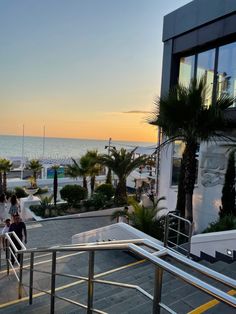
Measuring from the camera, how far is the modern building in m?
9.10

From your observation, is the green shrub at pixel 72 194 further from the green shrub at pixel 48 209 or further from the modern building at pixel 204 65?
the modern building at pixel 204 65

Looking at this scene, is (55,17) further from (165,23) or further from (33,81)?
(33,81)

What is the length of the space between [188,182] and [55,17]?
838 cm

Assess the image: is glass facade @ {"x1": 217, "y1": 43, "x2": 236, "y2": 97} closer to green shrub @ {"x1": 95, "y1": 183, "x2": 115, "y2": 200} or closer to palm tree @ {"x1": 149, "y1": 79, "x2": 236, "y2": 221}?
palm tree @ {"x1": 149, "y1": 79, "x2": 236, "y2": 221}

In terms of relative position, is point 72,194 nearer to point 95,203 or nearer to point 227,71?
point 95,203

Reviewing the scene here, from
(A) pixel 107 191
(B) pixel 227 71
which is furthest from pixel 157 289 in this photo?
(A) pixel 107 191

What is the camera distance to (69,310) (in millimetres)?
3850

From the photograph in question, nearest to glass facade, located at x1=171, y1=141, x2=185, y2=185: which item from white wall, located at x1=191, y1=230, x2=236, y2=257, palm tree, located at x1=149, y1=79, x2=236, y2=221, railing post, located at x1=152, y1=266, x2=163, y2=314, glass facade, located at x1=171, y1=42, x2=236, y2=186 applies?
glass facade, located at x1=171, y1=42, x2=236, y2=186

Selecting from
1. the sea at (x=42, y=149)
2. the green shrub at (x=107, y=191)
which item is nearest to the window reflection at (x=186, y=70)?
the green shrub at (x=107, y=191)

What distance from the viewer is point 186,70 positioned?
1087cm

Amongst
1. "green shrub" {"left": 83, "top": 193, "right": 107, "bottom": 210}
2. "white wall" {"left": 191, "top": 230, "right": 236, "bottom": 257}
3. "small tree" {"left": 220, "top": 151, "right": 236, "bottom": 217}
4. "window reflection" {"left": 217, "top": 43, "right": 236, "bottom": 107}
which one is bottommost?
"green shrub" {"left": 83, "top": 193, "right": 107, "bottom": 210}

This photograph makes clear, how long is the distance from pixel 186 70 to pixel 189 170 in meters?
4.28

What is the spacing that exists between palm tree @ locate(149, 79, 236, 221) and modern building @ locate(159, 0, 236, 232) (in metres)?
0.50

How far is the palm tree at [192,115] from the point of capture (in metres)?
7.93
